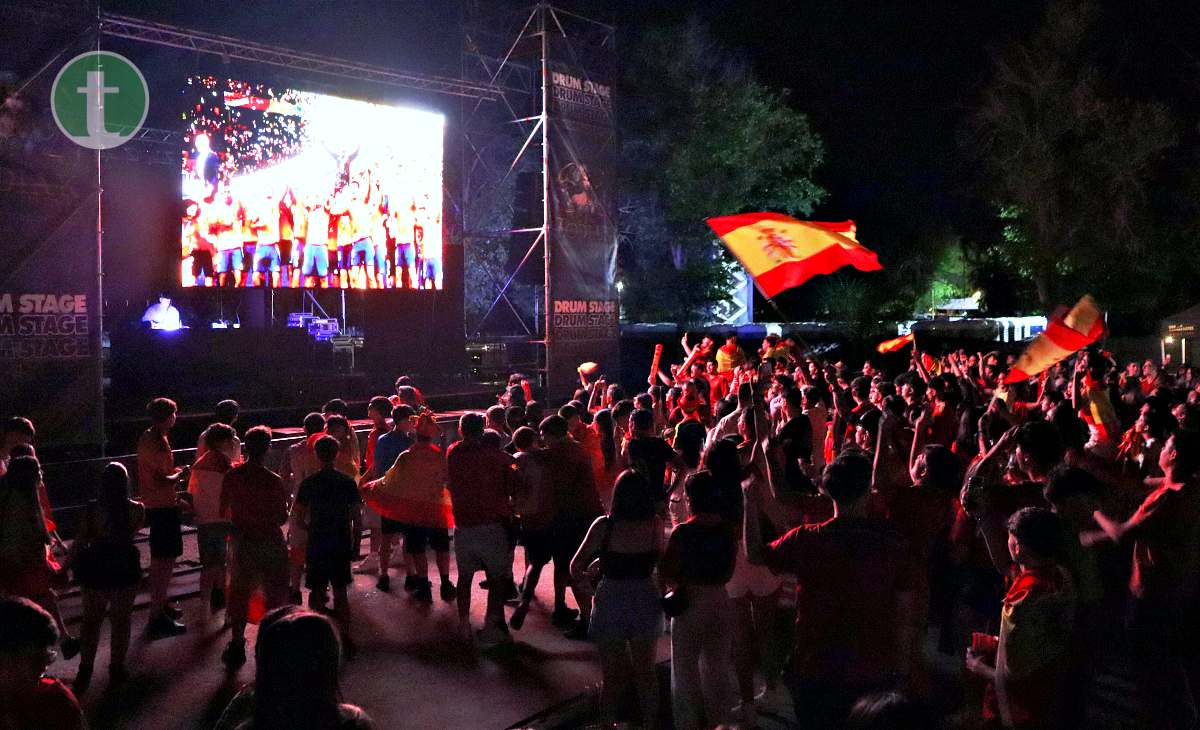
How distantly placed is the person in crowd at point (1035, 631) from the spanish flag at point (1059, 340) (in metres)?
5.95

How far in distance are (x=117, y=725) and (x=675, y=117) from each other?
83.4ft

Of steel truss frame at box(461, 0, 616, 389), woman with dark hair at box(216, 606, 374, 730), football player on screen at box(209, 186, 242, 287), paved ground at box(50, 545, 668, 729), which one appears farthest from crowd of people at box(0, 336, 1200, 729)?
steel truss frame at box(461, 0, 616, 389)

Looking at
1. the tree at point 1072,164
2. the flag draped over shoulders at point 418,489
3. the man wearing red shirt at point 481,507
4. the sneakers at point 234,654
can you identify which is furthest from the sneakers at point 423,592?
the tree at point 1072,164

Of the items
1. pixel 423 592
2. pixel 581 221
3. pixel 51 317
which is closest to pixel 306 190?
pixel 581 221

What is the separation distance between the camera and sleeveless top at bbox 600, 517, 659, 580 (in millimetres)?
5000

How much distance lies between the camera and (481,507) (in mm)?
6945

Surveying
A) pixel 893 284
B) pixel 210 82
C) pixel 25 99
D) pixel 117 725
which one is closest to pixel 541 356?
pixel 210 82

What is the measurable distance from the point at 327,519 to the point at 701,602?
2.99 metres

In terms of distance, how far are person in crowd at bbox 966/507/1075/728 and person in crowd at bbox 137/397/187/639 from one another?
5.52m

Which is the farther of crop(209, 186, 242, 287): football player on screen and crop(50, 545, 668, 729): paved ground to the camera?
crop(209, 186, 242, 287): football player on screen

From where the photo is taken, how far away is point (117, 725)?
223 inches

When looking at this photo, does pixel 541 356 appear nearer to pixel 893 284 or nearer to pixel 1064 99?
pixel 1064 99

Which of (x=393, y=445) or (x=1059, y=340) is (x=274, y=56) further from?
(x=1059, y=340)

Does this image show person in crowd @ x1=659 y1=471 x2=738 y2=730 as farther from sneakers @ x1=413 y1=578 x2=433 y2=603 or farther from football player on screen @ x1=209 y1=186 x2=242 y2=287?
football player on screen @ x1=209 y1=186 x2=242 y2=287
